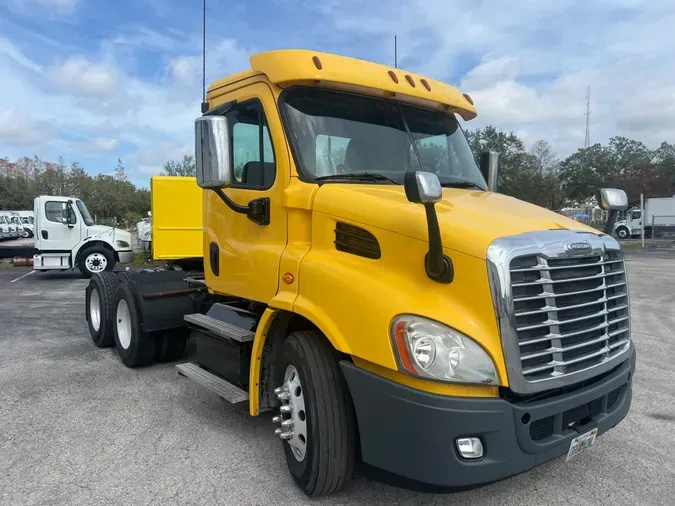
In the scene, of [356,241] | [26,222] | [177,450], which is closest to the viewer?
[356,241]

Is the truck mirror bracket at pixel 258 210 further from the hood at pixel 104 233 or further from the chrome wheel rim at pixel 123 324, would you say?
the hood at pixel 104 233

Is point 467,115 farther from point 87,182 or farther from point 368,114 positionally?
point 87,182

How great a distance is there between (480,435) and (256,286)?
6.49 feet

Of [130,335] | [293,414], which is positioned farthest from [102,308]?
[293,414]

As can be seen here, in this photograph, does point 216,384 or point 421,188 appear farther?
point 216,384

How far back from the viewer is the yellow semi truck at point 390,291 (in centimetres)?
265

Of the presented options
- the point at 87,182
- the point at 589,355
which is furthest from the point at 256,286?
the point at 87,182

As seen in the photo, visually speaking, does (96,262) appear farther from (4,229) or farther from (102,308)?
(4,229)

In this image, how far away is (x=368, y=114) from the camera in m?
3.93

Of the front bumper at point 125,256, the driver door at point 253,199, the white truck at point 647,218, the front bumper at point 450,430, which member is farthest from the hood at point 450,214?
the white truck at point 647,218

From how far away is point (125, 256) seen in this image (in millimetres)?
16844

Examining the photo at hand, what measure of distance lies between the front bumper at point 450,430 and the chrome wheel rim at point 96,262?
50.1 ft

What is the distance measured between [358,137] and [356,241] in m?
0.94

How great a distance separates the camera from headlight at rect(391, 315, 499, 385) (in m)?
2.62
